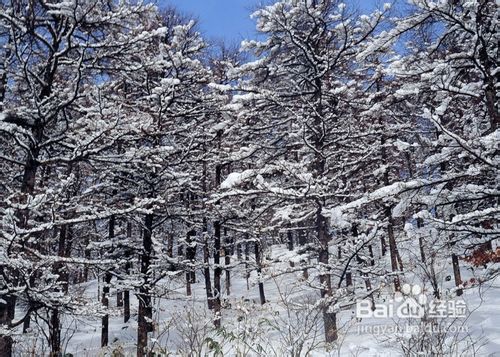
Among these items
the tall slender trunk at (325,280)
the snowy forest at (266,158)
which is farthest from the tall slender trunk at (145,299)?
the tall slender trunk at (325,280)

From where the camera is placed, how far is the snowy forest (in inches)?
242

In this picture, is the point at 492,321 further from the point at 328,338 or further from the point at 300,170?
the point at 300,170

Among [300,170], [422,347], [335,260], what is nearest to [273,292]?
[335,260]

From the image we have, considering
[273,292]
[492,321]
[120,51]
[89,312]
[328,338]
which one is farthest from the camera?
[273,292]

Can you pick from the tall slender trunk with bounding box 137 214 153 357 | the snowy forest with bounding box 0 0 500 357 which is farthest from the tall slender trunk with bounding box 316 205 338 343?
the tall slender trunk with bounding box 137 214 153 357

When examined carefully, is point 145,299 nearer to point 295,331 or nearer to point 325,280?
point 325,280

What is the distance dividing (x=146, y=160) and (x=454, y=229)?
19.9 feet

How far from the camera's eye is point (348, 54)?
35.9ft

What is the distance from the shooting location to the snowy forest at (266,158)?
614 cm

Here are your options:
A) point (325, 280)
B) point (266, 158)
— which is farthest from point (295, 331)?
point (266, 158)

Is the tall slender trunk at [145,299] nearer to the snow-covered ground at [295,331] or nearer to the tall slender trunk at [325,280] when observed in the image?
the snow-covered ground at [295,331]

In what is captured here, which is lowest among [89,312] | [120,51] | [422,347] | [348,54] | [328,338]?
[328,338]

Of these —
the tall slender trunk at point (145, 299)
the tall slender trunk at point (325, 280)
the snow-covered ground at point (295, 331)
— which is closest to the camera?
the snow-covered ground at point (295, 331)

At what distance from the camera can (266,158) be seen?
1155 centimetres
